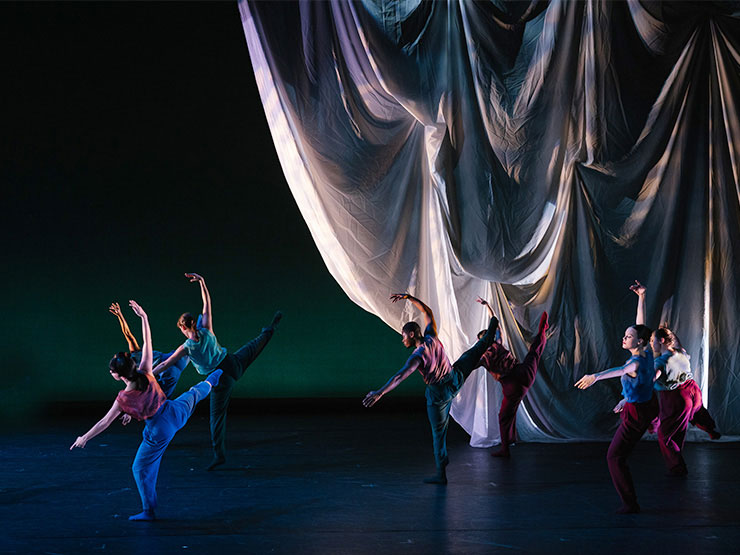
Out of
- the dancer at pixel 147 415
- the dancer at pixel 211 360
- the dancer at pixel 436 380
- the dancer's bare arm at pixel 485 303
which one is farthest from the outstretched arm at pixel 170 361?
the dancer's bare arm at pixel 485 303

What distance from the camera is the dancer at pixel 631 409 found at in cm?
382

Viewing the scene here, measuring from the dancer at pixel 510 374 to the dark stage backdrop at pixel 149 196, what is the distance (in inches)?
109

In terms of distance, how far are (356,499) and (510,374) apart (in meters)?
1.86

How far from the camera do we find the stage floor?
132 inches

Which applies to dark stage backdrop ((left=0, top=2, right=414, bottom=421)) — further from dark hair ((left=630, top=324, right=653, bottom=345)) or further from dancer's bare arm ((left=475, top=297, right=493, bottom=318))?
dark hair ((left=630, top=324, right=653, bottom=345))

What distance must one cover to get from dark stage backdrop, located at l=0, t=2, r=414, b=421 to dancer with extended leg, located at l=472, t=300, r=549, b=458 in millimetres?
2768

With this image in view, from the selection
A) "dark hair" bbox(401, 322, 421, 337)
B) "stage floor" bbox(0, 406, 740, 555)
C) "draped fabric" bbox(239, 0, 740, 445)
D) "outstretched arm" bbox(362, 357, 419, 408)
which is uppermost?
"draped fabric" bbox(239, 0, 740, 445)

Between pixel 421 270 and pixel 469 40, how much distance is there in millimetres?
1783

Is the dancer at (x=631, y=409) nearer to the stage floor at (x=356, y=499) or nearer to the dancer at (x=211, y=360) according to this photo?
the stage floor at (x=356, y=499)

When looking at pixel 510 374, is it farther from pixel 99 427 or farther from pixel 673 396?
pixel 99 427

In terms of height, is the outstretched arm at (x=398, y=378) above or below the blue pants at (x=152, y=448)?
above

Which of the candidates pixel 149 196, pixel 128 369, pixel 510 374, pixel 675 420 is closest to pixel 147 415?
pixel 128 369

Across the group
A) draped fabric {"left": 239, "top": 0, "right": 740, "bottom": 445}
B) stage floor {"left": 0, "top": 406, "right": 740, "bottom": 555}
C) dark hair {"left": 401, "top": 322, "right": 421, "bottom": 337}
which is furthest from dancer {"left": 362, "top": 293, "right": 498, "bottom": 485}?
draped fabric {"left": 239, "top": 0, "right": 740, "bottom": 445}

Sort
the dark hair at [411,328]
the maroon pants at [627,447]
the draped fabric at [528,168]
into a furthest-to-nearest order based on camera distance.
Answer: the draped fabric at [528,168] < the dark hair at [411,328] < the maroon pants at [627,447]
